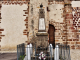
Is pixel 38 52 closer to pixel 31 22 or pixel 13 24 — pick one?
pixel 31 22

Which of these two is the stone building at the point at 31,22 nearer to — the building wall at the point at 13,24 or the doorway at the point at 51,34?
the building wall at the point at 13,24

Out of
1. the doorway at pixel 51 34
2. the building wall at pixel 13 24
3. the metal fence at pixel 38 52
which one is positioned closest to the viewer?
the metal fence at pixel 38 52

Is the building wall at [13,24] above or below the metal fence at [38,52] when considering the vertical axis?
above

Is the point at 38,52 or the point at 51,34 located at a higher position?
the point at 51,34

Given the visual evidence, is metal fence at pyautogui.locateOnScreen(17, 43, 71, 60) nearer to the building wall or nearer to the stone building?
the stone building

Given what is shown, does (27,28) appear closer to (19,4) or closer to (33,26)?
(33,26)

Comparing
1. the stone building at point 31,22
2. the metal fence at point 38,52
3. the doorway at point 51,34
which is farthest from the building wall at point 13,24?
the metal fence at point 38,52

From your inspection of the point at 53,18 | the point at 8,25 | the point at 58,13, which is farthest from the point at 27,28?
the point at 58,13

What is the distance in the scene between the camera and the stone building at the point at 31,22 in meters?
7.86

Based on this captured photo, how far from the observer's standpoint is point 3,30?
7.89 m

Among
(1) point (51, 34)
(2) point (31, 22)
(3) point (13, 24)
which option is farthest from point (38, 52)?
(3) point (13, 24)

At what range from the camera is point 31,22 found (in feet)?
25.8

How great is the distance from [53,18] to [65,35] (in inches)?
89.7

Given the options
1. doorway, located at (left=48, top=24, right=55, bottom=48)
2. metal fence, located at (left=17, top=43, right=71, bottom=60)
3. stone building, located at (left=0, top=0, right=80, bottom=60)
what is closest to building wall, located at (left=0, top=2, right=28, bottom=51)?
stone building, located at (left=0, top=0, right=80, bottom=60)
